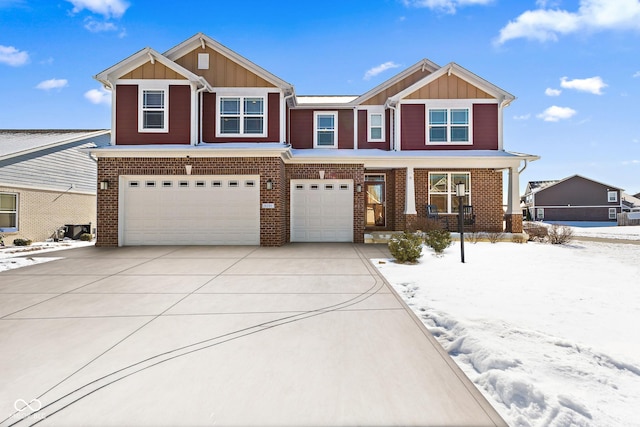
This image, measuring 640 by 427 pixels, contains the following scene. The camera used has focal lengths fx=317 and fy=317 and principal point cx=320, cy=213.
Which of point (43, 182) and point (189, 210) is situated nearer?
point (189, 210)

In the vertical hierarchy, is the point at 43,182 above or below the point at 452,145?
below

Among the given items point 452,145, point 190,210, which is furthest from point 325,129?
point 190,210

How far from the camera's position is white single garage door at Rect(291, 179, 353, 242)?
12.5 metres

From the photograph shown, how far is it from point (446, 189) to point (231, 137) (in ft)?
29.8

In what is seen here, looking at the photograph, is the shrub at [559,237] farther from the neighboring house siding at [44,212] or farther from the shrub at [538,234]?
the neighboring house siding at [44,212]

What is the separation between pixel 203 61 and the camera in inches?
483

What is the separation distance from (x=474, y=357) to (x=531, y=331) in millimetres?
1056

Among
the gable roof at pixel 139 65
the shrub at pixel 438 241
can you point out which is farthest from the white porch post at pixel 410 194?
the gable roof at pixel 139 65

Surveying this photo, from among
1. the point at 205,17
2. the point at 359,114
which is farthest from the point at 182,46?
the point at 359,114

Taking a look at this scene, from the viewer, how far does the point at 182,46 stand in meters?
12.1

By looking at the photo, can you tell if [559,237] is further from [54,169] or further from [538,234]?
[54,169]

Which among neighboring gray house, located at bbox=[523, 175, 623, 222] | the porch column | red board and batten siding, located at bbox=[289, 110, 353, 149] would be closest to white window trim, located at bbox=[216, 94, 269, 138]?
red board and batten siding, located at bbox=[289, 110, 353, 149]

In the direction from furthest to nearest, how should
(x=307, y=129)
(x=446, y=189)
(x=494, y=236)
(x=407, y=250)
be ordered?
(x=307, y=129) → (x=446, y=189) → (x=494, y=236) → (x=407, y=250)

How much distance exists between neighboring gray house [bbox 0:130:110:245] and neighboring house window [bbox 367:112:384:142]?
37.6 ft
